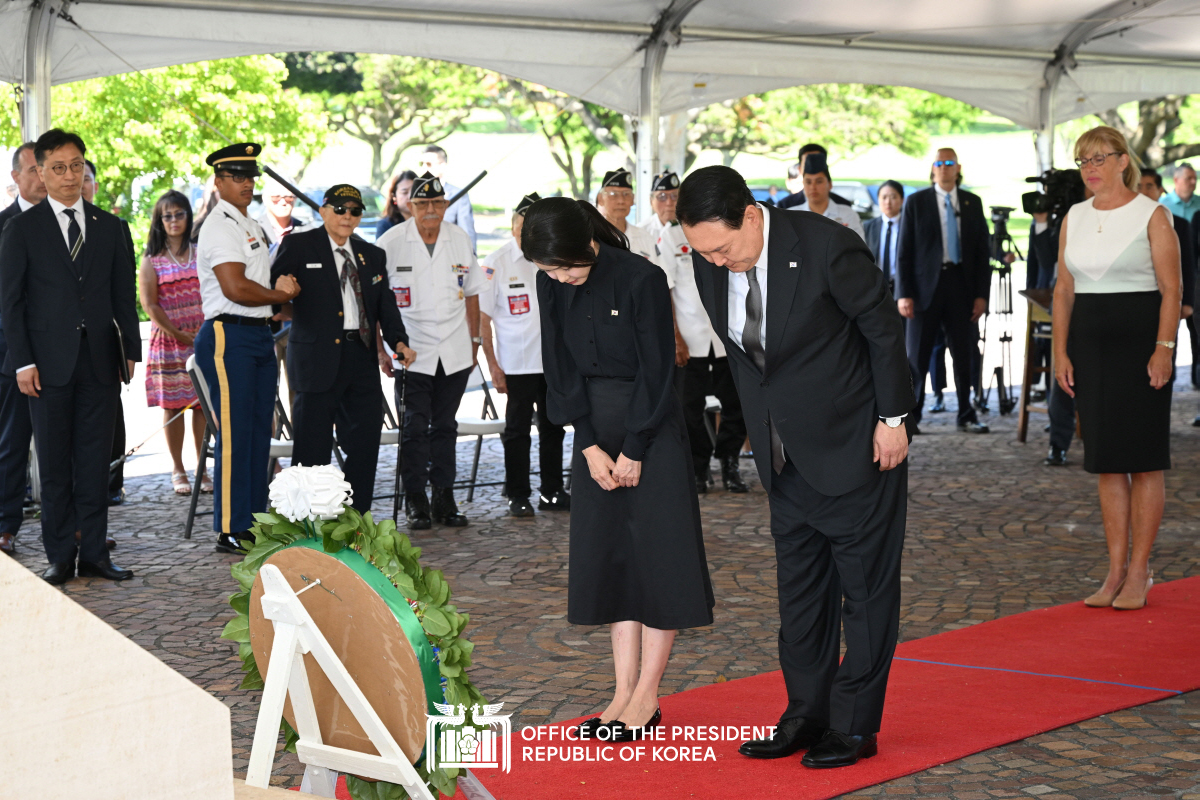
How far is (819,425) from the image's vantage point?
3545 millimetres

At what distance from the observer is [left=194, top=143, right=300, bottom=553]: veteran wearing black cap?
6.33 m

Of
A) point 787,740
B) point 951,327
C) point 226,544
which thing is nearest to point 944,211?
point 951,327

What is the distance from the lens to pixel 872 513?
3.58 metres

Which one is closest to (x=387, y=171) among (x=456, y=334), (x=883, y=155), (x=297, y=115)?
(x=297, y=115)

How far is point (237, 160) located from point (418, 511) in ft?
6.98

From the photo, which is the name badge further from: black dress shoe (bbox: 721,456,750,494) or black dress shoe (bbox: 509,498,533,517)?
black dress shoe (bbox: 721,456,750,494)

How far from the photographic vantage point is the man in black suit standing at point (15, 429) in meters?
6.58

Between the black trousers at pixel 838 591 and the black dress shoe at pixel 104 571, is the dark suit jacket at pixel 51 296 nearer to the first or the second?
the black dress shoe at pixel 104 571

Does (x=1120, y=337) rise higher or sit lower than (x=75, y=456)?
higher

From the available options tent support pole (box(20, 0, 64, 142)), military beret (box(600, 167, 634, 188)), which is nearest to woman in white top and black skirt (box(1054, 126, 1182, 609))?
military beret (box(600, 167, 634, 188))

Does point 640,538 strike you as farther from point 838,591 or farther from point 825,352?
point 825,352

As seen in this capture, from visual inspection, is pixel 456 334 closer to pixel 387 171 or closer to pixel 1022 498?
pixel 1022 498

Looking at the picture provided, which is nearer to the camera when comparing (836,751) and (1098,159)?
(836,751)

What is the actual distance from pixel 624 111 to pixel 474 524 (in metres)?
3.55
